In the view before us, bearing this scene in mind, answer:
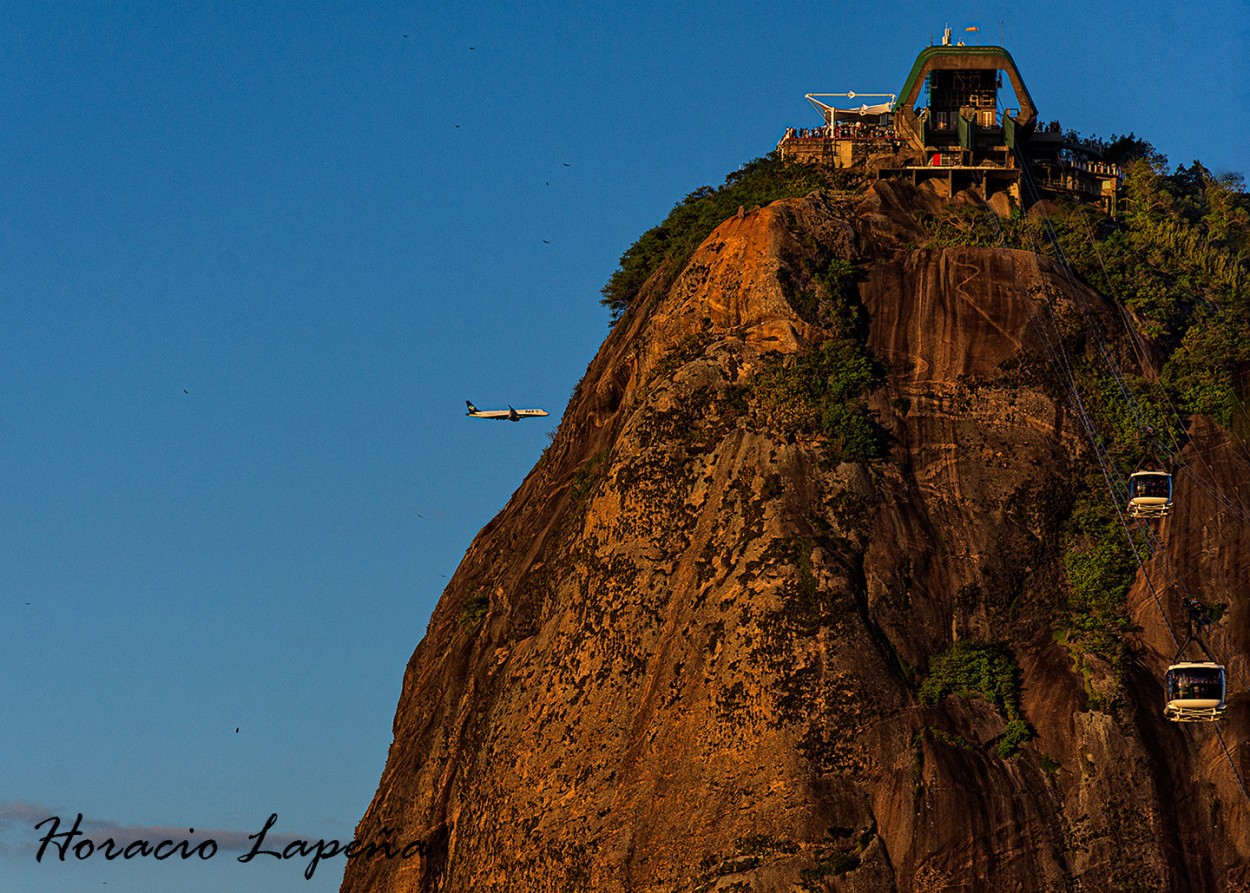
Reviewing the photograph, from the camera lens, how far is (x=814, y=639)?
72250mm

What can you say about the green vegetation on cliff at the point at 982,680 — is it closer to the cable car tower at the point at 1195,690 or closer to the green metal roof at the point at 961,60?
the cable car tower at the point at 1195,690

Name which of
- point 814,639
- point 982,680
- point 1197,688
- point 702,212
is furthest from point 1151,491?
point 702,212

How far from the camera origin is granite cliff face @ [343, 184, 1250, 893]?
70188mm

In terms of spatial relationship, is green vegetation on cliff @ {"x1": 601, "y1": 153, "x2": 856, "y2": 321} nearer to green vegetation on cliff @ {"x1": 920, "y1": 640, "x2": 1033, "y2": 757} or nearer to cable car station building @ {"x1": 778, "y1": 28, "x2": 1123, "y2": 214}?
cable car station building @ {"x1": 778, "y1": 28, "x2": 1123, "y2": 214}

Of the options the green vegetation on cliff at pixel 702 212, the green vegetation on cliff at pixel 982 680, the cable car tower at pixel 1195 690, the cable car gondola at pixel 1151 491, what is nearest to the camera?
the cable car tower at pixel 1195 690

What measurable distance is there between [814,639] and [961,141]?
2654 cm

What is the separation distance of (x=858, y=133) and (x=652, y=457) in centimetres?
2149

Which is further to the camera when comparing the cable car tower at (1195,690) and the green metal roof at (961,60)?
the green metal roof at (961,60)

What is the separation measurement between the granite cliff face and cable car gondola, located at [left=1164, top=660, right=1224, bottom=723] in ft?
9.46

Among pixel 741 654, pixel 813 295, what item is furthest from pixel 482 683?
pixel 813 295

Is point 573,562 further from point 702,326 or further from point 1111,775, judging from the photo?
point 1111,775

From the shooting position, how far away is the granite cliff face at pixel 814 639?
70188 millimetres

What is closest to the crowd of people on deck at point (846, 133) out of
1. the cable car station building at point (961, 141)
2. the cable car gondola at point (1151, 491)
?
the cable car station building at point (961, 141)

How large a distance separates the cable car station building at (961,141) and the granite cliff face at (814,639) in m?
4.01
